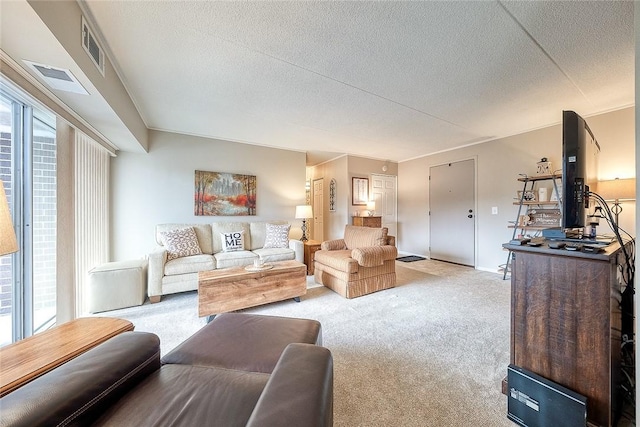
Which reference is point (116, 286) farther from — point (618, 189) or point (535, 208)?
point (535, 208)

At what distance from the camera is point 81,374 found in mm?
747

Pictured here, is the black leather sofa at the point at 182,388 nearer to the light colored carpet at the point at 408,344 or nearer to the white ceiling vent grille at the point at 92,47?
the light colored carpet at the point at 408,344

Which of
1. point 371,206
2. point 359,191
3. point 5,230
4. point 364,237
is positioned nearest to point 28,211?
point 5,230

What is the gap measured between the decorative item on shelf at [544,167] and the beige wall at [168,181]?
425 cm

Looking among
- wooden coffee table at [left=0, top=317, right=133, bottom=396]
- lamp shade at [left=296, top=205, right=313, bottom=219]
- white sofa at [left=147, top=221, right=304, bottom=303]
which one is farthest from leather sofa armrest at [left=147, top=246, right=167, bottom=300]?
lamp shade at [left=296, top=205, right=313, bottom=219]

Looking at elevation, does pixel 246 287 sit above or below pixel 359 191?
below

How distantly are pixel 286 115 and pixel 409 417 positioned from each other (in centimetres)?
316

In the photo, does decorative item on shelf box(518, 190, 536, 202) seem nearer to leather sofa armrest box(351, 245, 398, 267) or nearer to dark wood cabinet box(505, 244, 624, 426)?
leather sofa armrest box(351, 245, 398, 267)

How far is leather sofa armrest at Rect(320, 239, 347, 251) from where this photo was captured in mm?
3537

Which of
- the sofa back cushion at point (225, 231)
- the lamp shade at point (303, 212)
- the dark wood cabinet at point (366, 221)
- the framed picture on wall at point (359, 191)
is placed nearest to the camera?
the sofa back cushion at point (225, 231)

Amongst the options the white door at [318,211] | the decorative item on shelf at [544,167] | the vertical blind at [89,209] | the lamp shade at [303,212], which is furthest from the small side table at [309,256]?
the decorative item on shelf at [544,167]

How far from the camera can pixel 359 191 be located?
17.2 feet

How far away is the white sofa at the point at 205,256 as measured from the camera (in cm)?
273

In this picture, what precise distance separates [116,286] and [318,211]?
4240 millimetres
